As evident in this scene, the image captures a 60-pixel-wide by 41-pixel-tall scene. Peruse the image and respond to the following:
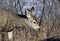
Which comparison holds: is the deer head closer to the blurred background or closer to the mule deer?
the mule deer

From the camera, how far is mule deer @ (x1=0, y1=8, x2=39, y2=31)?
42.8 ft

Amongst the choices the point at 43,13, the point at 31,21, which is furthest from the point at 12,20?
the point at 43,13

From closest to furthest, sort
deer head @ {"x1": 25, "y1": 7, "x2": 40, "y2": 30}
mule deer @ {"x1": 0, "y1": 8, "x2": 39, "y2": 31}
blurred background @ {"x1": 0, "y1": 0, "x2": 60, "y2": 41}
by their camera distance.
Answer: mule deer @ {"x1": 0, "y1": 8, "x2": 39, "y2": 31}
deer head @ {"x1": 25, "y1": 7, "x2": 40, "y2": 30}
blurred background @ {"x1": 0, "y1": 0, "x2": 60, "y2": 41}

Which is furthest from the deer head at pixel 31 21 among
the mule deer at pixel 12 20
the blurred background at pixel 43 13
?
the blurred background at pixel 43 13

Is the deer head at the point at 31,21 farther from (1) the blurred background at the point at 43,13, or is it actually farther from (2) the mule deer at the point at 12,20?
(1) the blurred background at the point at 43,13

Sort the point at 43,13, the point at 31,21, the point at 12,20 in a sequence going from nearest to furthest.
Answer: the point at 12,20, the point at 31,21, the point at 43,13

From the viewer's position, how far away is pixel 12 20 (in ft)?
43.5

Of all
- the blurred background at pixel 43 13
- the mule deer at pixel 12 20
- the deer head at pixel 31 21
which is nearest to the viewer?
the mule deer at pixel 12 20

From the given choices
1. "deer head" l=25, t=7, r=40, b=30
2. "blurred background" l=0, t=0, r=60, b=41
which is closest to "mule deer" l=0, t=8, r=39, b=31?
"deer head" l=25, t=7, r=40, b=30

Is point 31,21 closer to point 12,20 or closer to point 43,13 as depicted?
point 12,20

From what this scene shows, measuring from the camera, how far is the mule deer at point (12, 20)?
13.0m

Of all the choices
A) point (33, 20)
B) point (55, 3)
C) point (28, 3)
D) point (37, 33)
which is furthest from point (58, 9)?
point (33, 20)

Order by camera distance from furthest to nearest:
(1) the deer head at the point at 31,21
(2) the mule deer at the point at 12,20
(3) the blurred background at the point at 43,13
→ (3) the blurred background at the point at 43,13
(1) the deer head at the point at 31,21
(2) the mule deer at the point at 12,20

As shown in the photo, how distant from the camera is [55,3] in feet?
55.7
